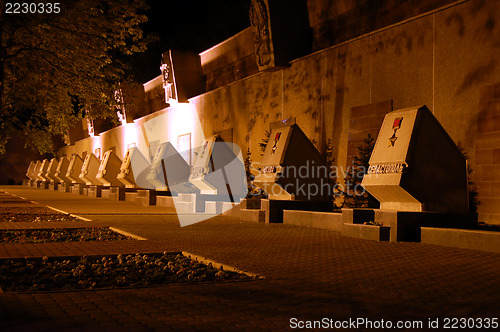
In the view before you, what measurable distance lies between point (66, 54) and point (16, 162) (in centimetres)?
6611

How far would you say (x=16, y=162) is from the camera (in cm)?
7631

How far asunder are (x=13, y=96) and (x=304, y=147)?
346 inches

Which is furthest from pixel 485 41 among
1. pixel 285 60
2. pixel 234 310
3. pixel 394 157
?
pixel 234 310

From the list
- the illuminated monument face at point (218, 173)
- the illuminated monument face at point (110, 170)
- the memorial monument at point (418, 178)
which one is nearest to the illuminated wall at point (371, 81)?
the illuminated monument face at point (218, 173)

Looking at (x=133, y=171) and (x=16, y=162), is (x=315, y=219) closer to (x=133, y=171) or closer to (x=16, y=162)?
(x=133, y=171)

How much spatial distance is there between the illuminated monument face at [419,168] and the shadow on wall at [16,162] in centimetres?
7045

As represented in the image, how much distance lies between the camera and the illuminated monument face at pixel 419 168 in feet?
36.1

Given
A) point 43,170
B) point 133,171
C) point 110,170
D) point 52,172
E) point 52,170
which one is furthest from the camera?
point 43,170

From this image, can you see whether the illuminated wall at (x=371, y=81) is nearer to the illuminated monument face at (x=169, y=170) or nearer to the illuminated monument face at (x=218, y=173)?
the illuminated monument face at (x=218, y=173)

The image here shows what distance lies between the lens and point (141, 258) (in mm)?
8461

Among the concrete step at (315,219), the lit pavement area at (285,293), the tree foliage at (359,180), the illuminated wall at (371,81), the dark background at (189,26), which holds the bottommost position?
the lit pavement area at (285,293)

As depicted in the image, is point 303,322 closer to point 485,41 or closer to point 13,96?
point 485,41

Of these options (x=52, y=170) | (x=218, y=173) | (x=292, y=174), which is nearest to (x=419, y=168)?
(x=292, y=174)

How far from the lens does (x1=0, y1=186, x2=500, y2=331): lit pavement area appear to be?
4.71 meters
